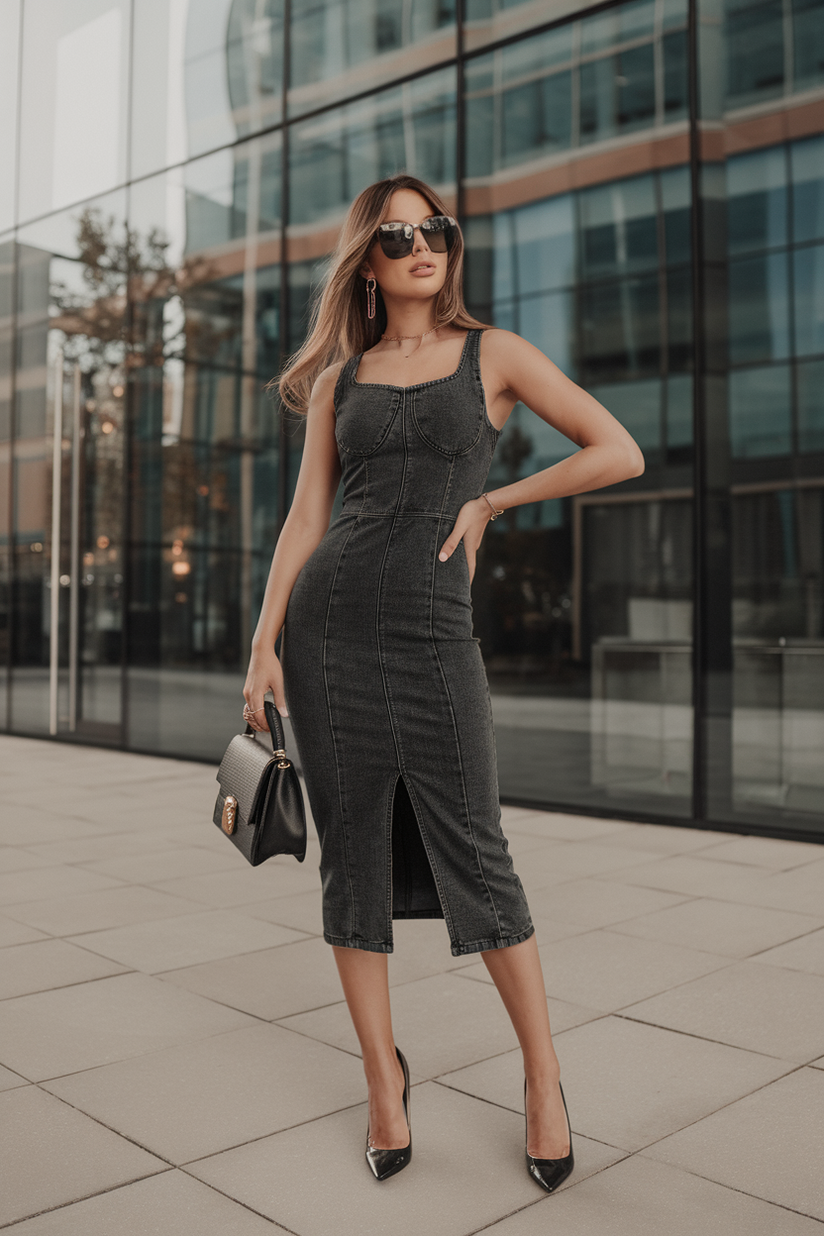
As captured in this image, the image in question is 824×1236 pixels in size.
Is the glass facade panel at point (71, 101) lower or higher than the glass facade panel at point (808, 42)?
higher

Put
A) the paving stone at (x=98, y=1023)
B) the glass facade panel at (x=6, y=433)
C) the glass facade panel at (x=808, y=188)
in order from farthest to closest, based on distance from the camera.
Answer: the glass facade panel at (x=6, y=433)
the glass facade panel at (x=808, y=188)
the paving stone at (x=98, y=1023)

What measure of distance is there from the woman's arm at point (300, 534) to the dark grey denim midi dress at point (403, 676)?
0.07 metres

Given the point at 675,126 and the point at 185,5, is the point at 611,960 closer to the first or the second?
the point at 675,126

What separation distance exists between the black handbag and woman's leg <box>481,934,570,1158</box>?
454mm

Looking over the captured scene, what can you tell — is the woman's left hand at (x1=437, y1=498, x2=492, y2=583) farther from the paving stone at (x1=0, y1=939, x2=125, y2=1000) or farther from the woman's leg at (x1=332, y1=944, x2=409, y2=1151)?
the paving stone at (x1=0, y1=939, x2=125, y2=1000)

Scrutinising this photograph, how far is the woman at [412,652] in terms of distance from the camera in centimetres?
225

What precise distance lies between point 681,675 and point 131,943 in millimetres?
3571

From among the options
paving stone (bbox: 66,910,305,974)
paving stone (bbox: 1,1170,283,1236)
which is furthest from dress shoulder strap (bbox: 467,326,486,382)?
paving stone (bbox: 66,910,305,974)

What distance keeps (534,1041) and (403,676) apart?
76cm

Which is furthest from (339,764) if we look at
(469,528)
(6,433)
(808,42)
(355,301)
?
(6,433)

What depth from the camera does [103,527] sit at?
32.5 feet

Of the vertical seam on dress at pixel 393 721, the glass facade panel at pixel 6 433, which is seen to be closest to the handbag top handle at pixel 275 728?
the vertical seam on dress at pixel 393 721

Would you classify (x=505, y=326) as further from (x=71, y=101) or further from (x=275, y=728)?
(x=71, y=101)

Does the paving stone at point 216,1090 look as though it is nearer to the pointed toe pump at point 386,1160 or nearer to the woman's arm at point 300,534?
the pointed toe pump at point 386,1160
